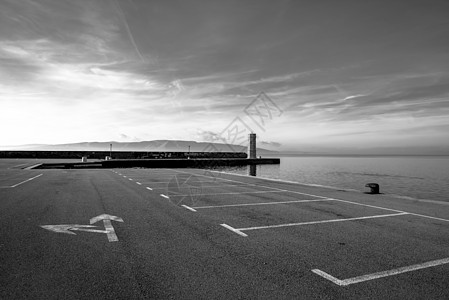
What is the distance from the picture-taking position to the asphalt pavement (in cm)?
395

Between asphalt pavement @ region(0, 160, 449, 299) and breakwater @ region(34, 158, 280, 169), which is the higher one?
breakwater @ region(34, 158, 280, 169)

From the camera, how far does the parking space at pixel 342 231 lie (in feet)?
15.9

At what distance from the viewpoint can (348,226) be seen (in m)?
7.59

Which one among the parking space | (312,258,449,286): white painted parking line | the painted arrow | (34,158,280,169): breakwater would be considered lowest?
the painted arrow

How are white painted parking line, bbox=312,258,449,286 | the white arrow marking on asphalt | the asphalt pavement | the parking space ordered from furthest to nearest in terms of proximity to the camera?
the white arrow marking on asphalt
the parking space
white painted parking line, bbox=312,258,449,286
the asphalt pavement

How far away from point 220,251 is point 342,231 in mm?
3294

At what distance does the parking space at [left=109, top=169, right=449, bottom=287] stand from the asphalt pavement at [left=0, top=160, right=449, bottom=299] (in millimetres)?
27

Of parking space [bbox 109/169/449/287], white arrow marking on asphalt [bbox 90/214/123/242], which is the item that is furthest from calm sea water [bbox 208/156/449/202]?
white arrow marking on asphalt [bbox 90/214/123/242]

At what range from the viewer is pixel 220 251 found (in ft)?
18.0

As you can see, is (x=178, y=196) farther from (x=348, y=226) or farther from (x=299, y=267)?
(x=299, y=267)

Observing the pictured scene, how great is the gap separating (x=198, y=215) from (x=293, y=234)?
3.04 m

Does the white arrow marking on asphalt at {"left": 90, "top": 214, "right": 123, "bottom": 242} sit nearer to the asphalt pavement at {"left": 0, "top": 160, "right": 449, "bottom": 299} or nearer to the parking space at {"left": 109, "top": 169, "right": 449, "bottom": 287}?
the asphalt pavement at {"left": 0, "top": 160, "right": 449, "bottom": 299}

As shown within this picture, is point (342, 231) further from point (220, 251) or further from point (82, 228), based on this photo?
point (82, 228)

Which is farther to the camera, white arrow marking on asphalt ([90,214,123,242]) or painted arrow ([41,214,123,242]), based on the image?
painted arrow ([41,214,123,242])
